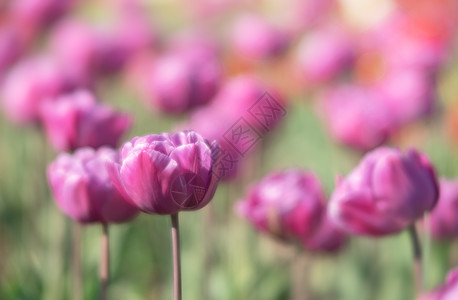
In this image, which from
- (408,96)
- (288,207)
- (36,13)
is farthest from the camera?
(36,13)

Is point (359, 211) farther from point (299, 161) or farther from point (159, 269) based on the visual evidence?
point (299, 161)

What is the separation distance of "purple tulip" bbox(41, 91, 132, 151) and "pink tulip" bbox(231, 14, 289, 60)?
1.24m

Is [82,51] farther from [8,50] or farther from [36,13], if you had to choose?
[36,13]

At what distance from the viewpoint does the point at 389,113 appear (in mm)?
1504

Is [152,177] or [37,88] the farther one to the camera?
[37,88]

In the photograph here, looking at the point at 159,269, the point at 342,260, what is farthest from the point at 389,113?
the point at 159,269

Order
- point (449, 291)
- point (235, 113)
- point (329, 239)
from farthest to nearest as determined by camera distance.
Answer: point (235, 113) → point (329, 239) → point (449, 291)

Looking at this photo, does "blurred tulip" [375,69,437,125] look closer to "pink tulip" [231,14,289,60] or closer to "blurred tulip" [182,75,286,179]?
"blurred tulip" [182,75,286,179]

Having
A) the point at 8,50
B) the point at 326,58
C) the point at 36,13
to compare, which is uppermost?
the point at 36,13

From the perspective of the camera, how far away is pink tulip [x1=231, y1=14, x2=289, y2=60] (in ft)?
7.55

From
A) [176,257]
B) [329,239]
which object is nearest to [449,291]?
[176,257]

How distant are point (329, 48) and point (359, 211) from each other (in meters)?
1.31

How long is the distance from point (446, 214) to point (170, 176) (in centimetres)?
55

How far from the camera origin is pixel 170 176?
2.29 ft
